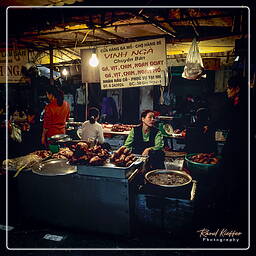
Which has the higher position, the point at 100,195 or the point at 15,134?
the point at 15,134

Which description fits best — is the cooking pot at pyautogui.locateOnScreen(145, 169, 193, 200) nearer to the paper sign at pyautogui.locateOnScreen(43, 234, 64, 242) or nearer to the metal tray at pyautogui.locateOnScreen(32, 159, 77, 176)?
the metal tray at pyautogui.locateOnScreen(32, 159, 77, 176)

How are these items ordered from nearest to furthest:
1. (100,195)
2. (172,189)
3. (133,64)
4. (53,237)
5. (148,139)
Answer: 1. (172,189)
2. (100,195)
3. (53,237)
4. (133,64)
5. (148,139)

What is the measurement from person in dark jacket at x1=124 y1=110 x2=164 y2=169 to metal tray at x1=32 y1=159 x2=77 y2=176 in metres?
1.95

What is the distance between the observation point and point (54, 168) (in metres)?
4.11

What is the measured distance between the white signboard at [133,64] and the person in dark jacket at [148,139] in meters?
1.10

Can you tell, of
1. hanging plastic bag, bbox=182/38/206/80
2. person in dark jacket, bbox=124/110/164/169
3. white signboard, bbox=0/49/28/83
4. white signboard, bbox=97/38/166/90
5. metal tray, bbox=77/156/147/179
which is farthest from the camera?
white signboard, bbox=0/49/28/83

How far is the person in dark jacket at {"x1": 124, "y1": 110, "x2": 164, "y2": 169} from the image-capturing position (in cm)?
558

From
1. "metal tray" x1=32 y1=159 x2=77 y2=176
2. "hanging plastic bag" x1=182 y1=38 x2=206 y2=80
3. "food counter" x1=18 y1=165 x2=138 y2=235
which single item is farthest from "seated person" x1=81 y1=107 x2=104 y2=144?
"hanging plastic bag" x1=182 y1=38 x2=206 y2=80

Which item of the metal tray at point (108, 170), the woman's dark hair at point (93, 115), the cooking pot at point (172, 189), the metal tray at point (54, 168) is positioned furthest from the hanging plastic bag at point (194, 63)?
the metal tray at point (54, 168)

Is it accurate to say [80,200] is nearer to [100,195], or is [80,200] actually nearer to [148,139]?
[100,195]

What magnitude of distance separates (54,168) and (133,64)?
270 cm

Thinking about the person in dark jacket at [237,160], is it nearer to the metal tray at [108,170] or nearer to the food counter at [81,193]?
the food counter at [81,193]

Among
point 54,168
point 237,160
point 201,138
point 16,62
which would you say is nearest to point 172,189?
point 237,160

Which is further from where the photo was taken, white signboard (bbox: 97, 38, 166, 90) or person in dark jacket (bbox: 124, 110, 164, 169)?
person in dark jacket (bbox: 124, 110, 164, 169)
